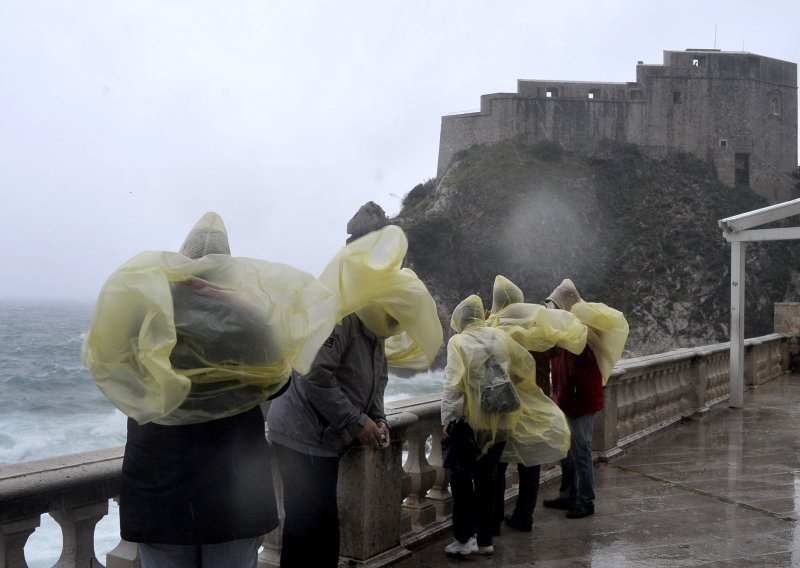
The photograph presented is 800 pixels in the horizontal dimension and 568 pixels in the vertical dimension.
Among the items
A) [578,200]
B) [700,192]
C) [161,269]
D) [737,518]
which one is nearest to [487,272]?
[578,200]

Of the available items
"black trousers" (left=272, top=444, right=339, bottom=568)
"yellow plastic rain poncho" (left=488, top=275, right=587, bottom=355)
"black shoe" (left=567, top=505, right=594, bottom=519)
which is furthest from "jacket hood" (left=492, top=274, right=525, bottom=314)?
"black trousers" (left=272, top=444, right=339, bottom=568)

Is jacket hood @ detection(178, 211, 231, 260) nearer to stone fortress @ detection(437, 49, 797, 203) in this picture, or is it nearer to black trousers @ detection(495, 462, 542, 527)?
black trousers @ detection(495, 462, 542, 527)

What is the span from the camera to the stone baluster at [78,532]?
7.80 ft

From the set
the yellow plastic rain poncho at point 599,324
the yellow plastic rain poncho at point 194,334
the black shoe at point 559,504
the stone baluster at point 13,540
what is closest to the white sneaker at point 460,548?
the black shoe at point 559,504

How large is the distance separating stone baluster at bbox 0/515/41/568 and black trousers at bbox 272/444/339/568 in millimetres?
926

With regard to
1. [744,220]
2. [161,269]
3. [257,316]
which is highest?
[744,220]

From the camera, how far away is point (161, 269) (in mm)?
1989

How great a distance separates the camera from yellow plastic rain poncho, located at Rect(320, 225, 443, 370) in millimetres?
2826

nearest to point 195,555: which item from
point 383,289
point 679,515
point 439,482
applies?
point 383,289

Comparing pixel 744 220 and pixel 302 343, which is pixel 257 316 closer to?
pixel 302 343

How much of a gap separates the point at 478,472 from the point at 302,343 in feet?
6.62

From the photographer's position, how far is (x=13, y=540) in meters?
2.18

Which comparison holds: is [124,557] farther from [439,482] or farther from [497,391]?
[439,482]

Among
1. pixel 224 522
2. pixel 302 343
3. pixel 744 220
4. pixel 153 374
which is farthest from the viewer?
pixel 744 220
